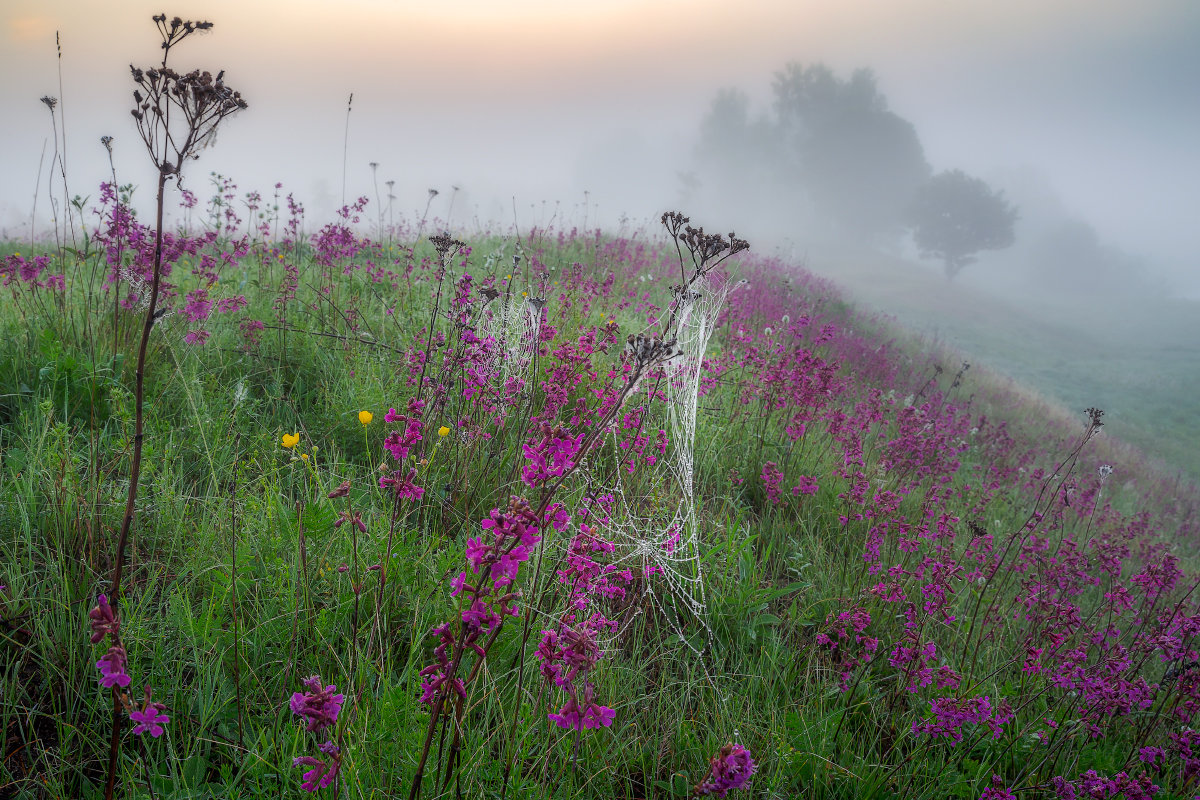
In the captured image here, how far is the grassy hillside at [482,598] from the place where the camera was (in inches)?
64.2

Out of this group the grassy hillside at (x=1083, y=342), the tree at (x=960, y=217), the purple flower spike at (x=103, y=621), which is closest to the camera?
the purple flower spike at (x=103, y=621)

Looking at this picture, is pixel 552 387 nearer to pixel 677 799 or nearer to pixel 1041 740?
pixel 677 799

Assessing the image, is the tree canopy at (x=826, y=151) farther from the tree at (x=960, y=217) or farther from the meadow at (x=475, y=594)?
the meadow at (x=475, y=594)

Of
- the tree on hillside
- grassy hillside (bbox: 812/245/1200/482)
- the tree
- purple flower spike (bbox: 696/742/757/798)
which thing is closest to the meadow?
purple flower spike (bbox: 696/742/757/798)

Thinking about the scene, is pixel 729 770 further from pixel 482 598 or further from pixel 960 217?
pixel 960 217

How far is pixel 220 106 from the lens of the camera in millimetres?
1420

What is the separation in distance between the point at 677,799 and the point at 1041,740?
5.05 ft

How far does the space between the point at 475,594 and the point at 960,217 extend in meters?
66.6

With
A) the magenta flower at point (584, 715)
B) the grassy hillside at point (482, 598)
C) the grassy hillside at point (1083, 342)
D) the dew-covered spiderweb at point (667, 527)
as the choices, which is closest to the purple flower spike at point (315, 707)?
the grassy hillside at point (482, 598)

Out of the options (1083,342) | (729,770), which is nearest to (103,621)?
(729,770)

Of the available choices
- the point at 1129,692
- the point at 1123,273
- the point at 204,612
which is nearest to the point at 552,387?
the point at 204,612

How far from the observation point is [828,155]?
217ft

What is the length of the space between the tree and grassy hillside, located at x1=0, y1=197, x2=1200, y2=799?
61567mm

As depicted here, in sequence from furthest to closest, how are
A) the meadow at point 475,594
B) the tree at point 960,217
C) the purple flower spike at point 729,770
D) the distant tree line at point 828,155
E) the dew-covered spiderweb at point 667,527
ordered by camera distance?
the distant tree line at point 828,155 < the tree at point 960,217 < the dew-covered spiderweb at point 667,527 < the meadow at point 475,594 < the purple flower spike at point 729,770
